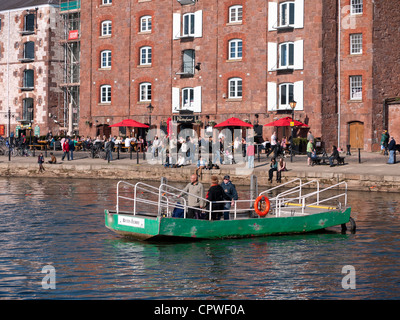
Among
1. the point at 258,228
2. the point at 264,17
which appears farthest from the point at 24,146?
the point at 258,228

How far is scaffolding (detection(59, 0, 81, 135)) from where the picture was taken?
64.4 meters

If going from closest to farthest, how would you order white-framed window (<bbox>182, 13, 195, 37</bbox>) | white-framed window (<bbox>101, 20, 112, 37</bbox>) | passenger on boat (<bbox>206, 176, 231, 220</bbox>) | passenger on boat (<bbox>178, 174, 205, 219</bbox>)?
1. passenger on boat (<bbox>178, 174, 205, 219</bbox>)
2. passenger on boat (<bbox>206, 176, 231, 220</bbox>)
3. white-framed window (<bbox>182, 13, 195, 37</bbox>)
4. white-framed window (<bbox>101, 20, 112, 37</bbox>)

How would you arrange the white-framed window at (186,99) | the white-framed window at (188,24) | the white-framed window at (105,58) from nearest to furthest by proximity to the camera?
the white-framed window at (186,99), the white-framed window at (188,24), the white-framed window at (105,58)

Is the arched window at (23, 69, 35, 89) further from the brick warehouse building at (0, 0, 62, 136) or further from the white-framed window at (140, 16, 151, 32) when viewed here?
the white-framed window at (140, 16, 151, 32)

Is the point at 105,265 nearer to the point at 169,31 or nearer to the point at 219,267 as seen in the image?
the point at 219,267

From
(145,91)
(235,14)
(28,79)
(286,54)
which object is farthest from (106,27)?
(286,54)

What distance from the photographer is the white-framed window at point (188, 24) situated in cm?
5353

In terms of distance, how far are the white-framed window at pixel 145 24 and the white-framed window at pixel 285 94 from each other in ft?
43.3

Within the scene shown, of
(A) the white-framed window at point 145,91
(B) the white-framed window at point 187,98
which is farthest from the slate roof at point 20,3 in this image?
(B) the white-framed window at point 187,98

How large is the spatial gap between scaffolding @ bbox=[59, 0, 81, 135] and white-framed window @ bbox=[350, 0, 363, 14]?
90.9 feet

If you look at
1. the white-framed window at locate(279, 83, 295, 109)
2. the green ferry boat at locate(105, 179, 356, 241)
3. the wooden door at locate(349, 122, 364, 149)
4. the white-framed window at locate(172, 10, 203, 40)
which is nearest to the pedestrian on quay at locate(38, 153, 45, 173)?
the white-framed window at locate(172, 10, 203, 40)

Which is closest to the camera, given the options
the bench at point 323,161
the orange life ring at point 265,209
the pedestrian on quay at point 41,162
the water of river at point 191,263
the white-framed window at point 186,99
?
the water of river at point 191,263

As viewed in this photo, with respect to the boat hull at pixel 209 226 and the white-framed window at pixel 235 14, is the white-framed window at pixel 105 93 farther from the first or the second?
the boat hull at pixel 209 226

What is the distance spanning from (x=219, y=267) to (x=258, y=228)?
379cm
